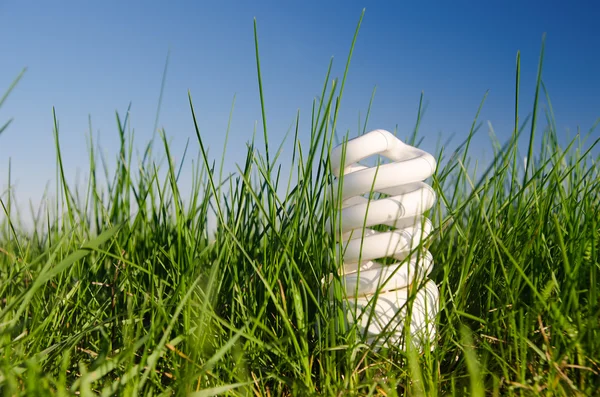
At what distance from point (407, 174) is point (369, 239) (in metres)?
0.18

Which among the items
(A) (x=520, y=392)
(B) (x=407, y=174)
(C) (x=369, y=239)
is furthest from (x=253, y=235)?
(A) (x=520, y=392)

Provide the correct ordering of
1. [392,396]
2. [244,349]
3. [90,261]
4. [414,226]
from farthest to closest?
[90,261] < [414,226] < [244,349] < [392,396]

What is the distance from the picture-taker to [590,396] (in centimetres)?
112

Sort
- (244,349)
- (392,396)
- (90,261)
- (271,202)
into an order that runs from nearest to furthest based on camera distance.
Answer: (392,396) < (244,349) < (271,202) < (90,261)

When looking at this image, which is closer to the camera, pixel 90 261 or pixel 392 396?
pixel 392 396

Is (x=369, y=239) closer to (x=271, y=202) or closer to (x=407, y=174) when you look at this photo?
(x=407, y=174)

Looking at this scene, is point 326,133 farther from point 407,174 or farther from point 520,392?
point 520,392

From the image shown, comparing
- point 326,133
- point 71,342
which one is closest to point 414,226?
point 326,133

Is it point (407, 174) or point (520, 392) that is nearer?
point (520, 392)

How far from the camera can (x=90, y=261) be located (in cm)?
181

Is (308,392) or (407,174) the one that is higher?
(407,174)

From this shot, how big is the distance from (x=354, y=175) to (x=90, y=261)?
99cm

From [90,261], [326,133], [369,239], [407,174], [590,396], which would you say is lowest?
[590,396]

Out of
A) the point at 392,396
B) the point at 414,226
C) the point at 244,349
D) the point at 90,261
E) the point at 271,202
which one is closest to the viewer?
the point at 392,396
